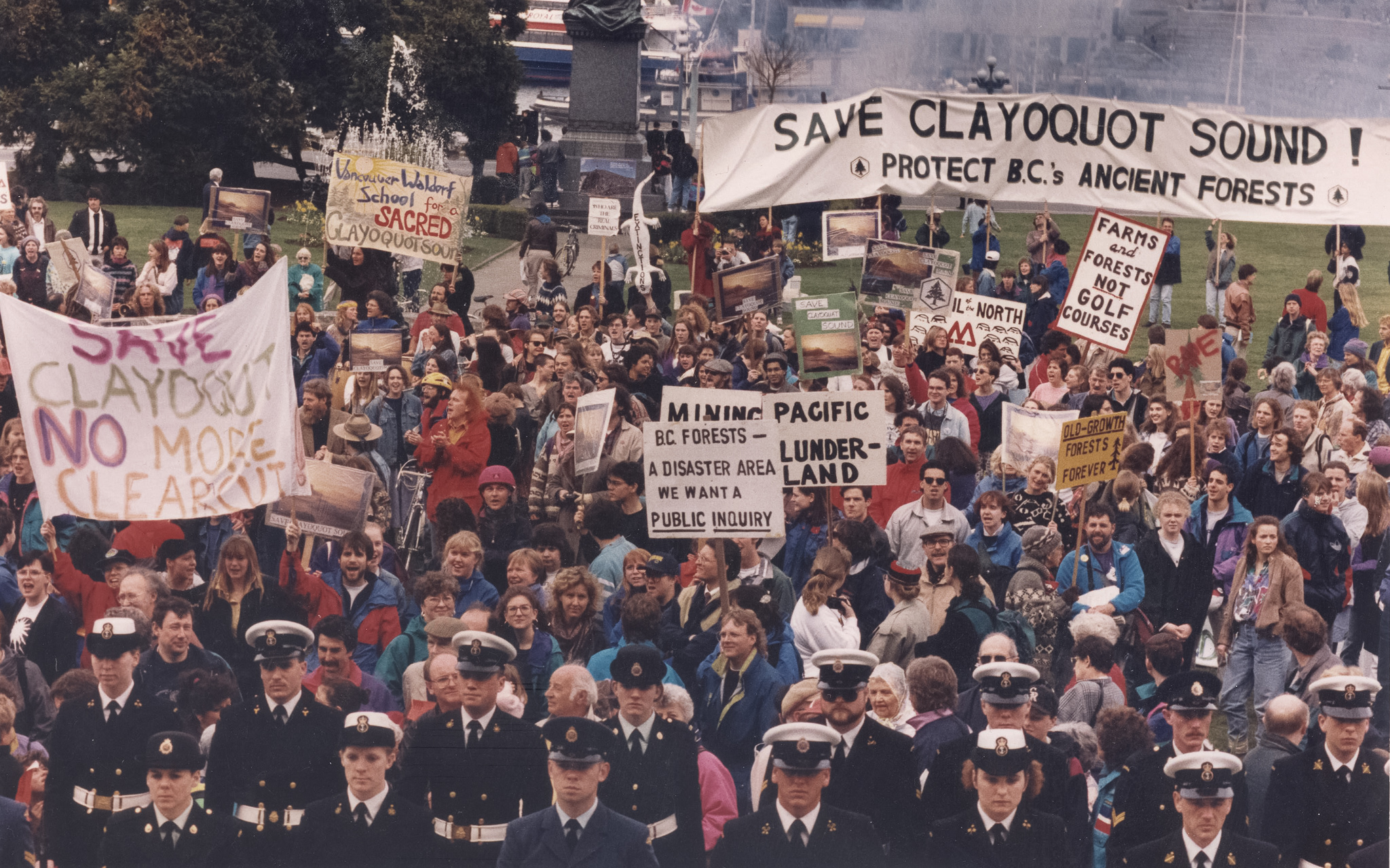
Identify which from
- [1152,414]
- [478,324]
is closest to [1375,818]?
[1152,414]

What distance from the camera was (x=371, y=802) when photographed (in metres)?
7.47

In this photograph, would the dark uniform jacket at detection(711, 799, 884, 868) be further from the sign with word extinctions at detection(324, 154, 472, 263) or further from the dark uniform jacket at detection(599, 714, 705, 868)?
the sign with word extinctions at detection(324, 154, 472, 263)

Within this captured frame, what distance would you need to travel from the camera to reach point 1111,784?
24.8 feet

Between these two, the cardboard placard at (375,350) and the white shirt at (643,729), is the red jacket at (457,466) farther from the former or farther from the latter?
the white shirt at (643,729)

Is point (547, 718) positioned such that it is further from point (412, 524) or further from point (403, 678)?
point (412, 524)

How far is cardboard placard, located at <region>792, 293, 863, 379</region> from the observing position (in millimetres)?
12672

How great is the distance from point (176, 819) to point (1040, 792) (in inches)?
145

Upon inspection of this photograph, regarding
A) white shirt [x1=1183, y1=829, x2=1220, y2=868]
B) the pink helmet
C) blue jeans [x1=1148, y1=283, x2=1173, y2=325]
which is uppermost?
the pink helmet

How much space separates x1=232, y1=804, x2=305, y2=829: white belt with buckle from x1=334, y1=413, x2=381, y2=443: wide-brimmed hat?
4.48m

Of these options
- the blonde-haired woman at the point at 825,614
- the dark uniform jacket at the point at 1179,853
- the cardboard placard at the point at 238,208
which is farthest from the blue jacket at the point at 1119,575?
the cardboard placard at the point at 238,208

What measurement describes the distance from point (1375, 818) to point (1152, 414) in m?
5.49

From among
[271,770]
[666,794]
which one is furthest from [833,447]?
[271,770]

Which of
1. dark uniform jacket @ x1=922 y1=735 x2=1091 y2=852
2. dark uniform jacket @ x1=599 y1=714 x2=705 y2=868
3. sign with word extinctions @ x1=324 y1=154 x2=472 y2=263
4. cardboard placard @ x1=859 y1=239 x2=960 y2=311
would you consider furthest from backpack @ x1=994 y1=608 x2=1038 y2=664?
sign with word extinctions @ x1=324 y1=154 x2=472 y2=263

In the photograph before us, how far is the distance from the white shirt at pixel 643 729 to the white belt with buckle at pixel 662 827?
302 mm
